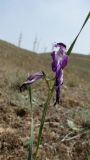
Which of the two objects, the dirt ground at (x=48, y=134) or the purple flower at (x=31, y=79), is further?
the dirt ground at (x=48, y=134)

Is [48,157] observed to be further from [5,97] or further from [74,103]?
[74,103]

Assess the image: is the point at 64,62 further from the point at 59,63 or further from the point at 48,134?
the point at 48,134

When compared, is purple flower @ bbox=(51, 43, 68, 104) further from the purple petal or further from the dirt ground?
the dirt ground

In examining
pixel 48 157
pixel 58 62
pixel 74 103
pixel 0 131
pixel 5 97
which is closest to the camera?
pixel 58 62

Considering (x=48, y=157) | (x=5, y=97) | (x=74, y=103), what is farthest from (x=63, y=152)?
(x=74, y=103)

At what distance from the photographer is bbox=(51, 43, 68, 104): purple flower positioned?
2512 millimetres

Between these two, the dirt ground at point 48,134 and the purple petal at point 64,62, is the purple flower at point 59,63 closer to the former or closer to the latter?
the purple petal at point 64,62

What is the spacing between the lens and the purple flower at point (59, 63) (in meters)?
2.51

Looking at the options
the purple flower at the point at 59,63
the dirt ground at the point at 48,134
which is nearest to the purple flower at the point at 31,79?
the purple flower at the point at 59,63

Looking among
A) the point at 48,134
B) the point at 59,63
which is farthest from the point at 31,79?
the point at 48,134

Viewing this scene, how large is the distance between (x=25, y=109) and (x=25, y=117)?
0.66ft

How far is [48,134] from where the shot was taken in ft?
17.4

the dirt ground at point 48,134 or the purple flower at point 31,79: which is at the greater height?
the purple flower at point 31,79

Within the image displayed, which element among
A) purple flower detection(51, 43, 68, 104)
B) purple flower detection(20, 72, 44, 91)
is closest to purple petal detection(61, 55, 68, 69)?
purple flower detection(51, 43, 68, 104)
